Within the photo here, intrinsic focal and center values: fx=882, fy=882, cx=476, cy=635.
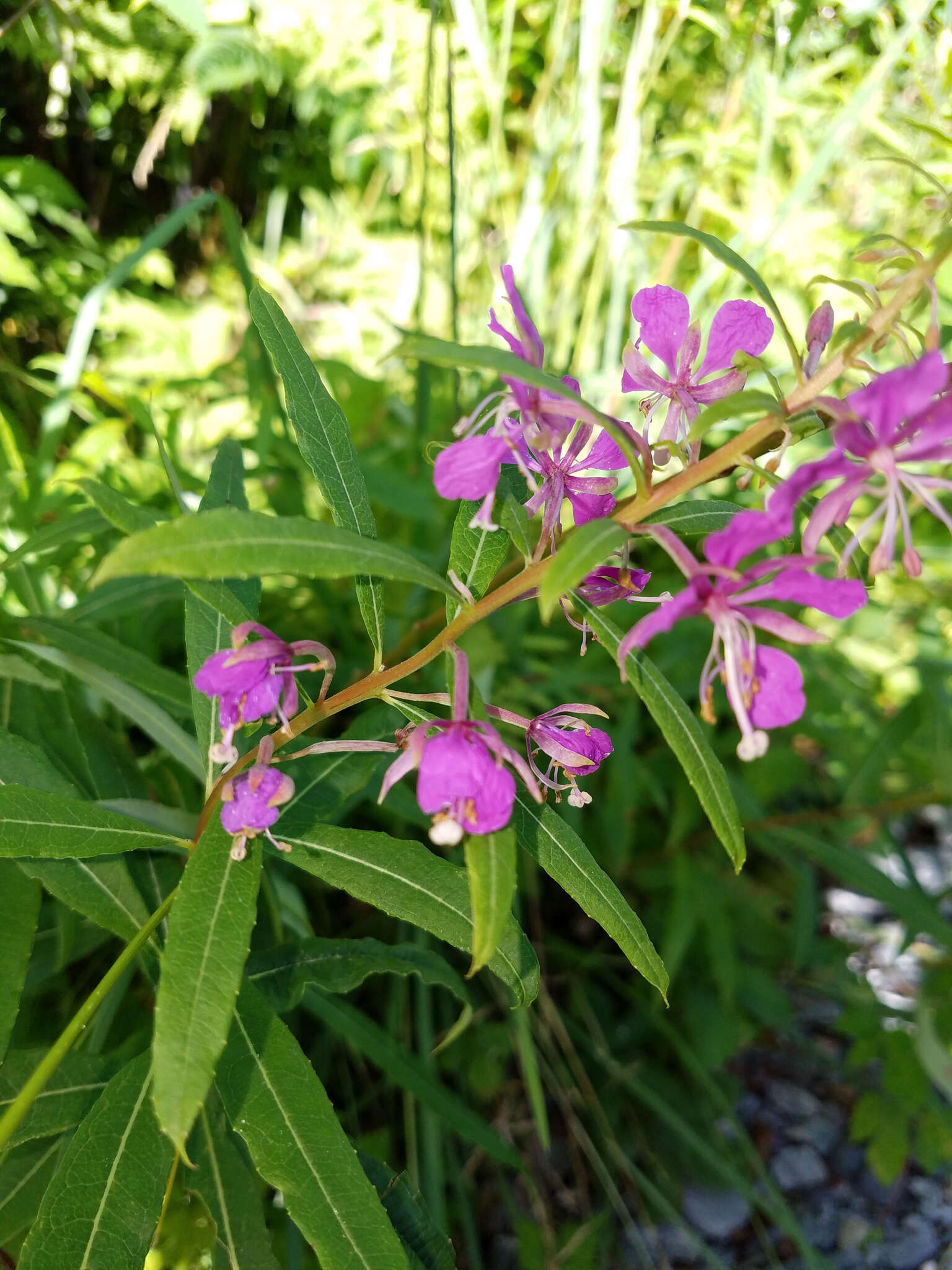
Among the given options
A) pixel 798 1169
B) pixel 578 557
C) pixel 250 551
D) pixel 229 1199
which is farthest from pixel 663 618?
pixel 798 1169

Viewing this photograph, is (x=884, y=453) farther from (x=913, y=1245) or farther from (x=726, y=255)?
(x=913, y=1245)

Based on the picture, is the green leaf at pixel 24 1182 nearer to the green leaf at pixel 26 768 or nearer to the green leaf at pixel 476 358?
the green leaf at pixel 26 768

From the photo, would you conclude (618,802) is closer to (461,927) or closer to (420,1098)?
(420,1098)

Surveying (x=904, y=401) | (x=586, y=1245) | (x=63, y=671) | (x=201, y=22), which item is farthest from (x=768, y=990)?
(x=201, y=22)

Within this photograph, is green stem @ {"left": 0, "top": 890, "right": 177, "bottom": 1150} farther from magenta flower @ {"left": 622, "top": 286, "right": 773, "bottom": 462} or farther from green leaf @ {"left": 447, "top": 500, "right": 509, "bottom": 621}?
magenta flower @ {"left": 622, "top": 286, "right": 773, "bottom": 462}

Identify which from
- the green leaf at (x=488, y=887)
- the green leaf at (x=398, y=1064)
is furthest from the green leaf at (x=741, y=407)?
the green leaf at (x=398, y=1064)

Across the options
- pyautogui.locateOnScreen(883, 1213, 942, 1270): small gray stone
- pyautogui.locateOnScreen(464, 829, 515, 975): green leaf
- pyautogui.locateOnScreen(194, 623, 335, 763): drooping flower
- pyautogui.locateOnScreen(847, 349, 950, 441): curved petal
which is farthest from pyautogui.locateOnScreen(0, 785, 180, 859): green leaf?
pyautogui.locateOnScreen(883, 1213, 942, 1270): small gray stone
